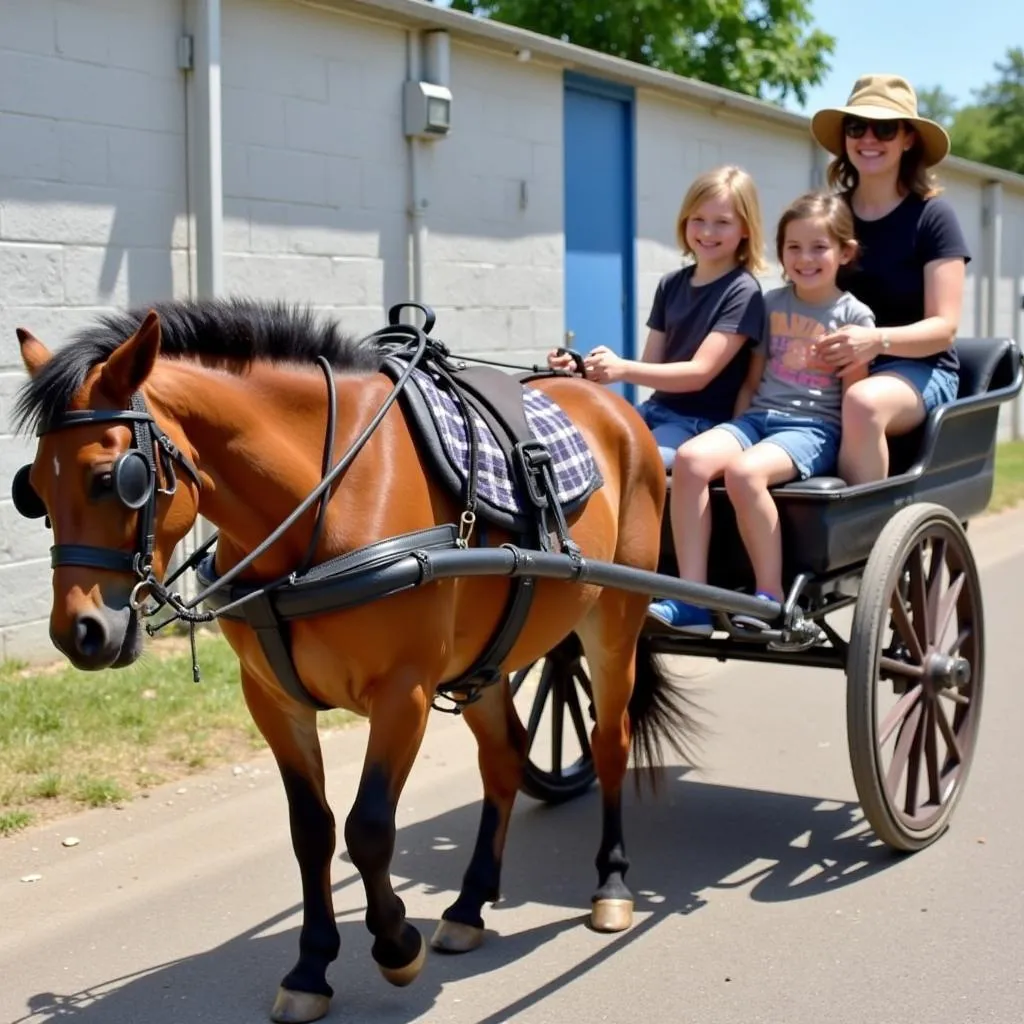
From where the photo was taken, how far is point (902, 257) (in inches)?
198

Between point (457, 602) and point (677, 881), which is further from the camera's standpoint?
point (677, 881)

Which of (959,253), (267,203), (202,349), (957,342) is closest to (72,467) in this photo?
(202,349)

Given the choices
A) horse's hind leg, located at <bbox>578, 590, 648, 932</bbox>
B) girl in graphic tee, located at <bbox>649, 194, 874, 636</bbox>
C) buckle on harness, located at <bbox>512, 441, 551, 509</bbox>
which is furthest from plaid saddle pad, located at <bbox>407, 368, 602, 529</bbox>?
girl in graphic tee, located at <bbox>649, 194, 874, 636</bbox>

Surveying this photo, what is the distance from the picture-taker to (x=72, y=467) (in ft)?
9.07

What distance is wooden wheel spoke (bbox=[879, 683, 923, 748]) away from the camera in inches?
175

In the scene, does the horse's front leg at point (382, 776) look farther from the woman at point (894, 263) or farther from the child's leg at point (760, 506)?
the woman at point (894, 263)

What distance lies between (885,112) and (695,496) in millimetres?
1678

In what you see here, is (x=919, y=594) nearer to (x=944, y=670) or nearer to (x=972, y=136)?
(x=944, y=670)

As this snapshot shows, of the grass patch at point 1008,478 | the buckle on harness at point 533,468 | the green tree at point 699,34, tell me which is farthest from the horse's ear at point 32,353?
the green tree at point 699,34

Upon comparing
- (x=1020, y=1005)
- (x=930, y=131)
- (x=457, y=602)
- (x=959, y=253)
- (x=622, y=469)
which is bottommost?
(x=1020, y=1005)

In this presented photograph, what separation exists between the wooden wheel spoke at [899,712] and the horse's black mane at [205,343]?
205cm

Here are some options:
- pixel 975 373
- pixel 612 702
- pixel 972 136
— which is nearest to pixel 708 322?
pixel 975 373

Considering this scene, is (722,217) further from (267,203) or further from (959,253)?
(267,203)

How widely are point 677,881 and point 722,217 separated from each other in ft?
7.02
